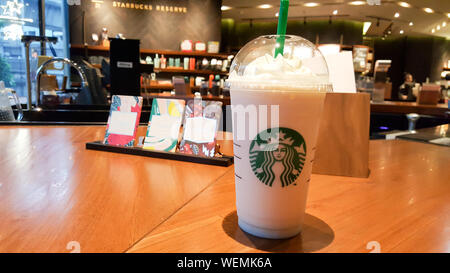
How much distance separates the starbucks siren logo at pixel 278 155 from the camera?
1.55 ft

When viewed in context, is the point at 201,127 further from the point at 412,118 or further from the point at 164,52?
the point at 164,52

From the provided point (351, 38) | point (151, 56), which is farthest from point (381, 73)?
point (351, 38)

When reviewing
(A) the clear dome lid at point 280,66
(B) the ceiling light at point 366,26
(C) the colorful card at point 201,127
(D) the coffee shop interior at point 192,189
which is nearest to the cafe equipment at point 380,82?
(D) the coffee shop interior at point 192,189

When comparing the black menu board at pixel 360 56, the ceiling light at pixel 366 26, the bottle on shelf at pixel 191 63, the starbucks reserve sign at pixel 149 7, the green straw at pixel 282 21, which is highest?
the ceiling light at pixel 366 26

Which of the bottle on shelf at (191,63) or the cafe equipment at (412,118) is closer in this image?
the cafe equipment at (412,118)

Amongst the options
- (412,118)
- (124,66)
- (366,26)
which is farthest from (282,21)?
(366,26)

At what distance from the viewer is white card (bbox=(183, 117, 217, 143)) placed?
0.99 meters

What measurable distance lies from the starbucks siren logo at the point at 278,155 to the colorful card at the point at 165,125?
594mm

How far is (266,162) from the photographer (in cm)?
48

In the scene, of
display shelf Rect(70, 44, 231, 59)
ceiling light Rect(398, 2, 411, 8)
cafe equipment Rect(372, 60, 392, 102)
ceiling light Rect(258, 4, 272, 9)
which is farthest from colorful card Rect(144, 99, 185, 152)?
ceiling light Rect(398, 2, 411, 8)

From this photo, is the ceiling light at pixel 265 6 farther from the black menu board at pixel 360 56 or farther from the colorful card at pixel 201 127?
the colorful card at pixel 201 127

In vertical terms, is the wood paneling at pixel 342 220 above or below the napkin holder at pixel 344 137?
below

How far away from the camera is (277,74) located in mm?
472

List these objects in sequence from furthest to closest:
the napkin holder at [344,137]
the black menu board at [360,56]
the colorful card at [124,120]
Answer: the black menu board at [360,56] → the colorful card at [124,120] → the napkin holder at [344,137]
